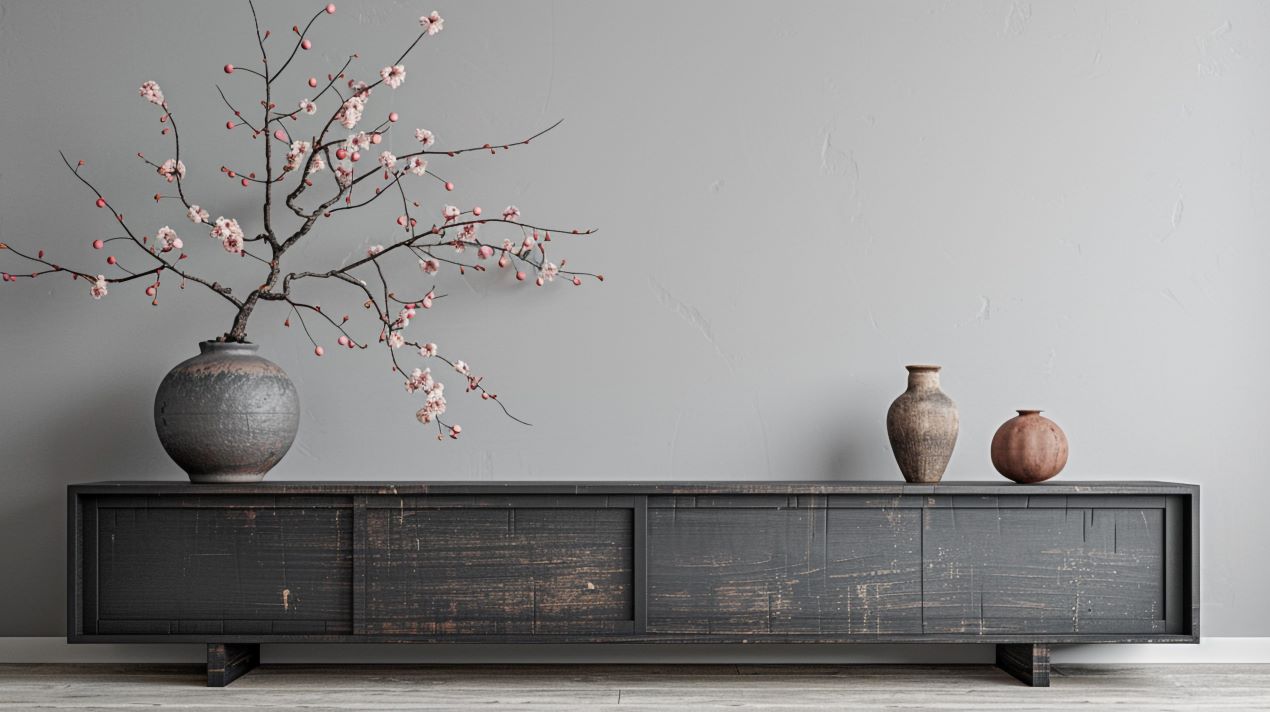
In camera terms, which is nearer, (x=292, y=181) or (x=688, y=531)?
(x=688, y=531)

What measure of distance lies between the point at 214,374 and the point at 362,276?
1.62 feet

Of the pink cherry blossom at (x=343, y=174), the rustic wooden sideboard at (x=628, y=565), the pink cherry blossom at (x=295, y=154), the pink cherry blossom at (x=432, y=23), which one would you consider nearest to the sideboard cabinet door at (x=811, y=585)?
the rustic wooden sideboard at (x=628, y=565)

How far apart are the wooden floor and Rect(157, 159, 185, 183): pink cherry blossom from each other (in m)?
1.27

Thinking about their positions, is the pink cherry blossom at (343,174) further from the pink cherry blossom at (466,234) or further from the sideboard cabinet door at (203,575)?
the sideboard cabinet door at (203,575)

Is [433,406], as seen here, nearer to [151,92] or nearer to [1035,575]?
[151,92]

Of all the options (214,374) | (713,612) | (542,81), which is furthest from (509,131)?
(713,612)

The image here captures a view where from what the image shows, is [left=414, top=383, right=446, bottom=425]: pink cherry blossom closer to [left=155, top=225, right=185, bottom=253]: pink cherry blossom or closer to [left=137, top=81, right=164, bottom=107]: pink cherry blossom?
[left=155, top=225, right=185, bottom=253]: pink cherry blossom

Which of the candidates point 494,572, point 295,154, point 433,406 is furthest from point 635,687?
point 295,154

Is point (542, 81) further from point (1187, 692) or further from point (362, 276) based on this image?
point (1187, 692)

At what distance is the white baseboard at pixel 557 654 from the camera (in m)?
2.71

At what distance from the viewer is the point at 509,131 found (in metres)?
2.81

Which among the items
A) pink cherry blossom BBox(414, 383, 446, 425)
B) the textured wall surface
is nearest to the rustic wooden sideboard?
pink cherry blossom BBox(414, 383, 446, 425)

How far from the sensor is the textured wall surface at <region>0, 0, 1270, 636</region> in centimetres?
277

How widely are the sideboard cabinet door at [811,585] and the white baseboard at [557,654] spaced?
351 millimetres
